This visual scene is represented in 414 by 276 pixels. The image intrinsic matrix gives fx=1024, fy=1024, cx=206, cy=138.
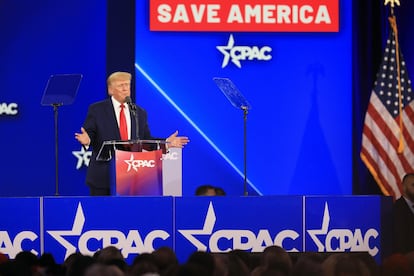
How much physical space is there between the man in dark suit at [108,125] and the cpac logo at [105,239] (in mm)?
997

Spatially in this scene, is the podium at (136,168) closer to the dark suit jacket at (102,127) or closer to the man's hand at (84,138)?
the man's hand at (84,138)

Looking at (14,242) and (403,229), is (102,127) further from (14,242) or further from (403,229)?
(403,229)

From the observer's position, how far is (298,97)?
10.2 meters

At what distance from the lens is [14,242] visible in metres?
6.50

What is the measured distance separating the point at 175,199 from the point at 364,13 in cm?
423

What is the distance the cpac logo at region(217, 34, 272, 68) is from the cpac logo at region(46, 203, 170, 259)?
384 cm

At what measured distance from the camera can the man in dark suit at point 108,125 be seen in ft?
24.8

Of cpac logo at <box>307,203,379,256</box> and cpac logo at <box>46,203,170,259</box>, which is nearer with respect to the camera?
cpac logo at <box>46,203,170,259</box>

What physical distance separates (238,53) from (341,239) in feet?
12.4

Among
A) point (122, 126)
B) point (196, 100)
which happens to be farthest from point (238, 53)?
point (122, 126)

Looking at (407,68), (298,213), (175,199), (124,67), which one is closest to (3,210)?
(175,199)

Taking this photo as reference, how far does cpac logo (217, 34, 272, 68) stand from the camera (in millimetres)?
10125

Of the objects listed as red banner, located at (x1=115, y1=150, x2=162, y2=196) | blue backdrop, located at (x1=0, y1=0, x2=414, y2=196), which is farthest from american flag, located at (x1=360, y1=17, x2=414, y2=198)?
red banner, located at (x1=115, y1=150, x2=162, y2=196)

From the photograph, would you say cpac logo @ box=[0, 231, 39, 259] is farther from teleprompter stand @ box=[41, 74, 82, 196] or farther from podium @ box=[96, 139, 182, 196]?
teleprompter stand @ box=[41, 74, 82, 196]
